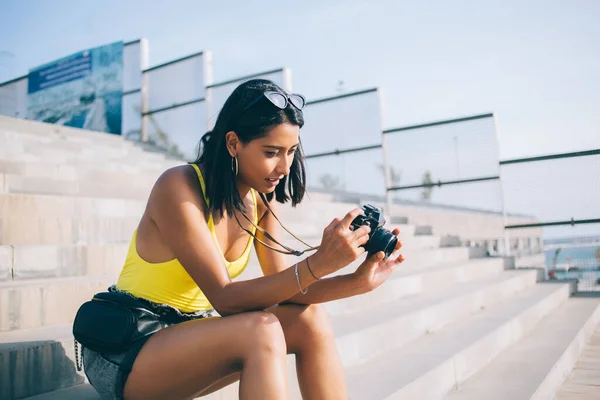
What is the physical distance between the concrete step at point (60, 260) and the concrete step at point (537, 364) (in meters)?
2.13

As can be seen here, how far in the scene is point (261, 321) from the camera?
1608mm

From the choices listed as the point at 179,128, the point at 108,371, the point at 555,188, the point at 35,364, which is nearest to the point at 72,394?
the point at 35,364

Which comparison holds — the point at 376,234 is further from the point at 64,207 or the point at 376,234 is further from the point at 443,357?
the point at 64,207

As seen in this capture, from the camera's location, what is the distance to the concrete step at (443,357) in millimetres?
2643

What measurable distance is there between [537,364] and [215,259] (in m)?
2.72

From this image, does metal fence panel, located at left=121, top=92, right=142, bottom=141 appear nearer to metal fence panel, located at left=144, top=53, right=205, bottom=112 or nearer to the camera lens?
metal fence panel, located at left=144, top=53, right=205, bottom=112

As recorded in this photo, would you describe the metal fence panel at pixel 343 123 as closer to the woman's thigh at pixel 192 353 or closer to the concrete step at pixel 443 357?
the concrete step at pixel 443 357

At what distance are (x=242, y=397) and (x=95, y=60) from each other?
381 inches

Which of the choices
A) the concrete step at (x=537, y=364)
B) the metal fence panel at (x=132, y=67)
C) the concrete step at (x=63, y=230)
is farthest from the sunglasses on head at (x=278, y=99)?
the metal fence panel at (x=132, y=67)

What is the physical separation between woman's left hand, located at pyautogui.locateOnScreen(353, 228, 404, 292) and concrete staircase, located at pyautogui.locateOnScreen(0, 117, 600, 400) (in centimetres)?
76

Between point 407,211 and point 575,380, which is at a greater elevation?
point 407,211

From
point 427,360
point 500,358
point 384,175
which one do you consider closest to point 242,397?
point 427,360

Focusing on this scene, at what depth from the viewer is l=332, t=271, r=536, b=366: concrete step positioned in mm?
3045

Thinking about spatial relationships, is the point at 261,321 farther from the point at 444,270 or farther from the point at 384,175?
the point at 384,175
